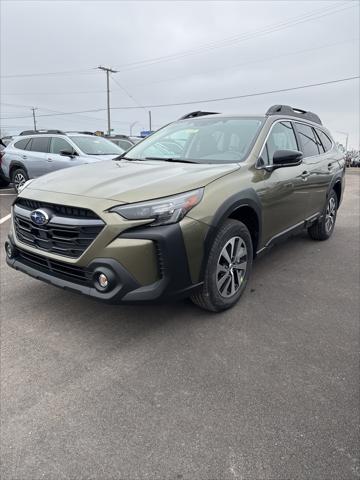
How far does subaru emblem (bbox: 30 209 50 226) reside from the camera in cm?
276

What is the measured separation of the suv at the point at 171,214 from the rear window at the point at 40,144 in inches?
241

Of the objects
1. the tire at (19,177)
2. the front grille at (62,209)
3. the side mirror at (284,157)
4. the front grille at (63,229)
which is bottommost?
the front grille at (63,229)

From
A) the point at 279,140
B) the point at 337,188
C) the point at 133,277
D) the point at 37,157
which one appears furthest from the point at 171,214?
the point at 37,157

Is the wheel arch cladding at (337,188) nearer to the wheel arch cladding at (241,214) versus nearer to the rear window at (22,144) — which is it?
the wheel arch cladding at (241,214)

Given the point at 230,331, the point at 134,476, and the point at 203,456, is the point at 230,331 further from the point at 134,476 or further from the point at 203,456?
the point at 134,476

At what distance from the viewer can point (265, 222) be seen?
3.66 metres

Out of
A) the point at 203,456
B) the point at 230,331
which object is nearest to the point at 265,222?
the point at 230,331

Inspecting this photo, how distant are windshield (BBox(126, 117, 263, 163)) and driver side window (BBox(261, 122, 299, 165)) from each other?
17 centimetres

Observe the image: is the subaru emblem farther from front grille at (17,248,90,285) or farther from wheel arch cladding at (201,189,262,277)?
wheel arch cladding at (201,189,262,277)

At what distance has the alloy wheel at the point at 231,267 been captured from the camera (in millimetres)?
3178

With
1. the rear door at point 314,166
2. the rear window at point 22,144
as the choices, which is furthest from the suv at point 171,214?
the rear window at point 22,144

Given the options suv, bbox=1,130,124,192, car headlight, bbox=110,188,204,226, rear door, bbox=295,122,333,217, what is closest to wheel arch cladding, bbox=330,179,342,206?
rear door, bbox=295,122,333,217

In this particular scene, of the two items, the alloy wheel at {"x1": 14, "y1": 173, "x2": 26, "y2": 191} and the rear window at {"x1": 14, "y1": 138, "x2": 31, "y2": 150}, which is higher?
the rear window at {"x1": 14, "y1": 138, "x2": 31, "y2": 150}

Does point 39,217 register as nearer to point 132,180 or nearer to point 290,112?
point 132,180
